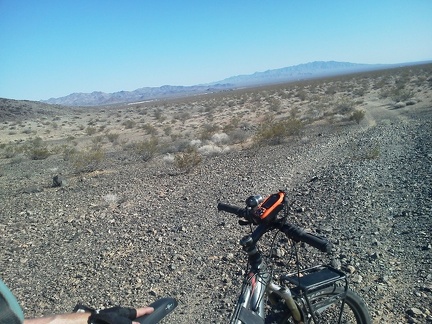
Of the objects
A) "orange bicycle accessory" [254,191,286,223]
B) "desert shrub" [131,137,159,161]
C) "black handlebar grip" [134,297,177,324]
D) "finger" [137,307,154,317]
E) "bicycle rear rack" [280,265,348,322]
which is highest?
→ "orange bicycle accessory" [254,191,286,223]

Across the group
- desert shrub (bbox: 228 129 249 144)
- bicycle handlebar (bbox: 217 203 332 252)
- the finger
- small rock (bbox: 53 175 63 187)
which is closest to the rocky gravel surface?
small rock (bbox: 53 175 63 187)

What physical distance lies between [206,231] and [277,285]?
376 centimetres

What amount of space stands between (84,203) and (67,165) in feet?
25.2

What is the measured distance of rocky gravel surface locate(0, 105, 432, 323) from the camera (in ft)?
14.0

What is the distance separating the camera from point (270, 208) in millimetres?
2291

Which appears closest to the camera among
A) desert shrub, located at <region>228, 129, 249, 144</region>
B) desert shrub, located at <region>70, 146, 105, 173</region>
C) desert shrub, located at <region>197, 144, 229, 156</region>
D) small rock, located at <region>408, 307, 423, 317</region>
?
small rock, located at <region>408, 307, 423, 317</region>

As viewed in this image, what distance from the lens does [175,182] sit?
34.5 feet

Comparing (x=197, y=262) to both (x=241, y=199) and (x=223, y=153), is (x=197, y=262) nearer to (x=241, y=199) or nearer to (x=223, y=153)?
(x=241, y=199)

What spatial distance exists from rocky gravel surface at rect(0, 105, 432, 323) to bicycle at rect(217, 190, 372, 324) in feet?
4.07

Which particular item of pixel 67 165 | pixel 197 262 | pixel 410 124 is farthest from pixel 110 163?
pixel 410 124

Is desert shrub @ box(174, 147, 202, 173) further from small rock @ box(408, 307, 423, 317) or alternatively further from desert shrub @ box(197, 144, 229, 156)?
small rock @ box(408, 307, 423, 317)

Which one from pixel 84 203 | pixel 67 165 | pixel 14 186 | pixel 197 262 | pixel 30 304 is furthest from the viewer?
pixel 67 165

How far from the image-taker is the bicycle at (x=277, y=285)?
231 cm

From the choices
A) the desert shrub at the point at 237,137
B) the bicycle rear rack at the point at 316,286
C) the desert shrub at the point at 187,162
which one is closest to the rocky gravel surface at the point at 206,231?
the desert shrub at the point at 187,162
